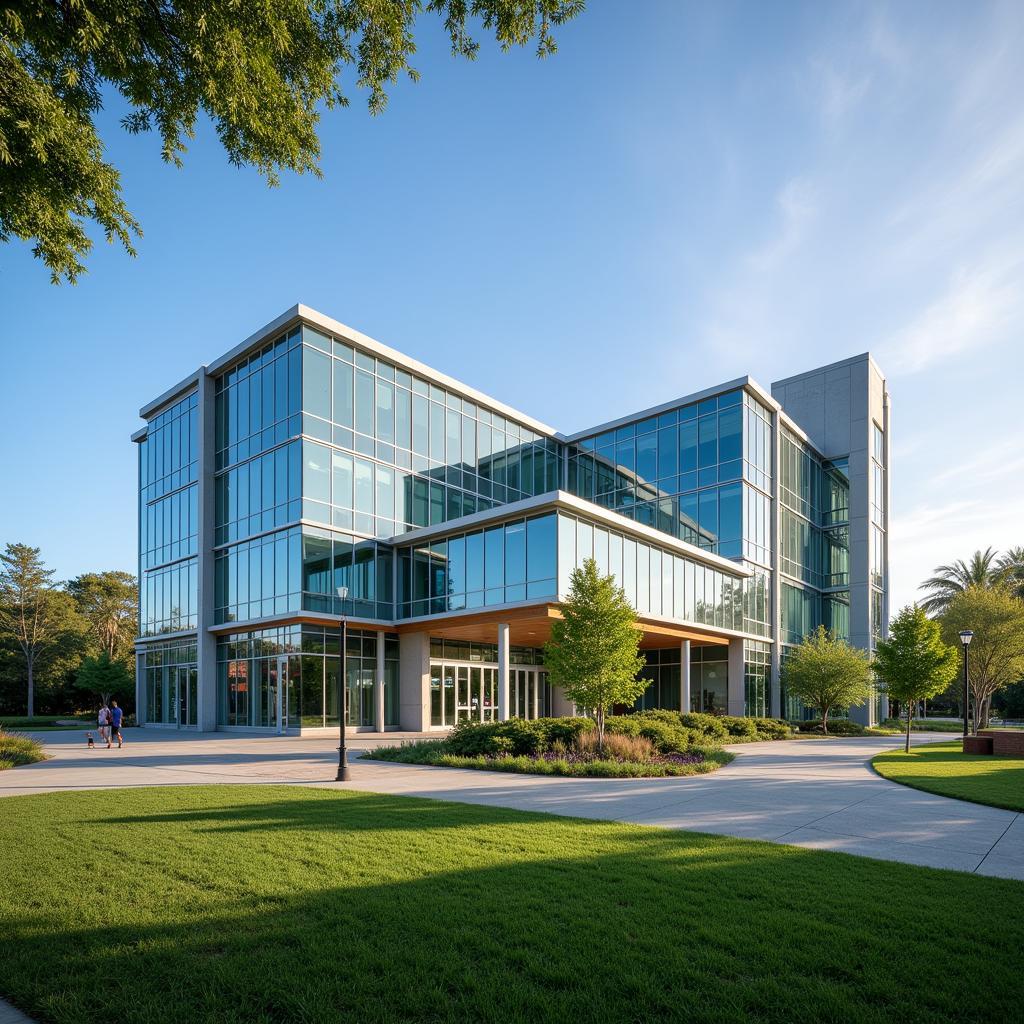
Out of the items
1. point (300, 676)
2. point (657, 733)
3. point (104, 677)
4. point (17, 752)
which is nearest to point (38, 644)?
point (104, 677)

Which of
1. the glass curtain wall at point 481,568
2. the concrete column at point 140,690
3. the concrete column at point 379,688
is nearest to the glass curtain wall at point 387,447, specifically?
the glass curtain wall at point 481,568

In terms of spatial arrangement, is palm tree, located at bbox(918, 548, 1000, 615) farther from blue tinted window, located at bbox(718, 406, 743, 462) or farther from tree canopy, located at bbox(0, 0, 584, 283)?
tree canopy, located at bbox(0, 0, 584, 283)

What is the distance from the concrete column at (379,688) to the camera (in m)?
32.9

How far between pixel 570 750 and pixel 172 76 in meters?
16.8

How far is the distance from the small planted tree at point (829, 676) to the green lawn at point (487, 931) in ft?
103

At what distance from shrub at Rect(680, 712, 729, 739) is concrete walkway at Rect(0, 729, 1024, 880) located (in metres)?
2.94

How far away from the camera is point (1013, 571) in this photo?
2172 inches

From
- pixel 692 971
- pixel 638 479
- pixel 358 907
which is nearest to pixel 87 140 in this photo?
pixel 358 907

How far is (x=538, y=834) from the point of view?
929 cm

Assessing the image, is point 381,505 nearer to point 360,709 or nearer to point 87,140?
point 360,709

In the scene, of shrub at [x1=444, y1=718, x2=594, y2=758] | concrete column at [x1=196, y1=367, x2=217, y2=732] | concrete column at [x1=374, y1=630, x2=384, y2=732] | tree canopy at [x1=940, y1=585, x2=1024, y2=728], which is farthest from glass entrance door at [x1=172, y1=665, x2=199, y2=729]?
tree canopy at [x1=940, y1=585, x2=1024, y2=728]

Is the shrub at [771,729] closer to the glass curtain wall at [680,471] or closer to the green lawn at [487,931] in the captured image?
the glass curtain wall at [680,471]

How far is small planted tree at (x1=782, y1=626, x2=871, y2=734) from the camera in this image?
122ft

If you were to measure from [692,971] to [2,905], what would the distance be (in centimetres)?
560
